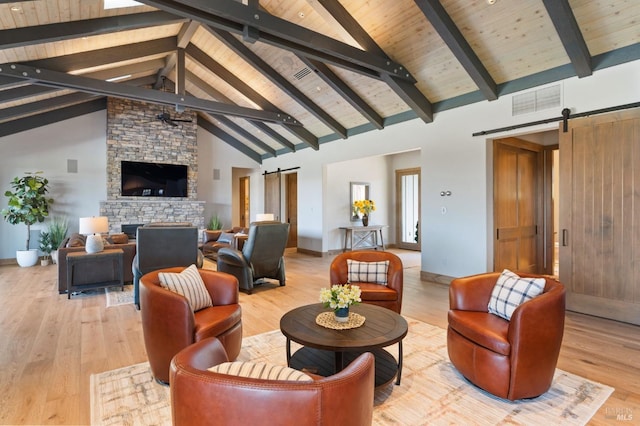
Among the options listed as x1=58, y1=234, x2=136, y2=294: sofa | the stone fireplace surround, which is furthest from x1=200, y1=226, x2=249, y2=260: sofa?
x1=58, y1=234, x2=136, y2=294: sofa

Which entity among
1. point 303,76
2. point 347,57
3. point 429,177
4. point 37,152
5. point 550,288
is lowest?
point 550,288

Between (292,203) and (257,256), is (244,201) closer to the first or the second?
(292,203)

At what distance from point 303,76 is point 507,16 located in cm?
342

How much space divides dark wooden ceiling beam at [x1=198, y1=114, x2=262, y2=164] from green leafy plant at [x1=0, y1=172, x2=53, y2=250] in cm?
428

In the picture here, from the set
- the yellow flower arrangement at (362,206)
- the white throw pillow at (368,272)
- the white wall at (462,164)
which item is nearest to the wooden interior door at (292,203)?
the yellow flower arrangement at (362,206)

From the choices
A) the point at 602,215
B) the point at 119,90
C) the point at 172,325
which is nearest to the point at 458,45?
the point at 602,215

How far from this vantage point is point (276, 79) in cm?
627

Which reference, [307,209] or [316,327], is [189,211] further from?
[316,327]

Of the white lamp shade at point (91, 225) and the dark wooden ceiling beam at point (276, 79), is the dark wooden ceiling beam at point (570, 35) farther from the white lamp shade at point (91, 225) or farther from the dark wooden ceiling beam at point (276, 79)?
the white lamp shade at point (91, 225)

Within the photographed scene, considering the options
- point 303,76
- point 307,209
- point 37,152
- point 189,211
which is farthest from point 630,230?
point 37,152

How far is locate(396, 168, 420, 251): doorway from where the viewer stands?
32.1ft

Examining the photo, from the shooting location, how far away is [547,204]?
5926 millimetres

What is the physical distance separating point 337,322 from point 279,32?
10.5 ft

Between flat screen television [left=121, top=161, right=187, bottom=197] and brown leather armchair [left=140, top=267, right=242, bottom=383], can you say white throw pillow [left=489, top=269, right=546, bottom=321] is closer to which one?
brown leather armchair [left=140, top=267, right=242, bottom=383]
